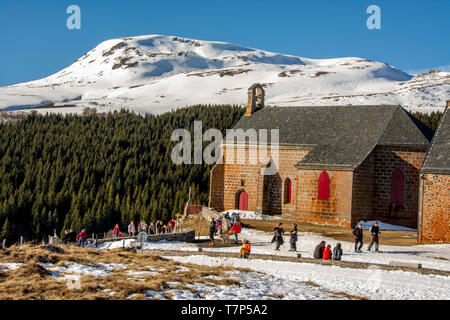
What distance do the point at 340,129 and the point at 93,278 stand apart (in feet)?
102

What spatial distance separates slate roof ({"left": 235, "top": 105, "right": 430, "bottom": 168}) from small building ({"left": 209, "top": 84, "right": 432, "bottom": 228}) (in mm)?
71

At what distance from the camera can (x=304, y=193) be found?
129 feet

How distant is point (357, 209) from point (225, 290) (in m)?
24.8

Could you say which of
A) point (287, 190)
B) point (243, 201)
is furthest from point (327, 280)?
point (243, 201)

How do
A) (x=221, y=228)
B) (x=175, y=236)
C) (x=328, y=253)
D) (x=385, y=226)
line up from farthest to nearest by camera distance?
(x=385, y=226), (x=221, y=228), (x=175, y=236), (x=328, y=253)

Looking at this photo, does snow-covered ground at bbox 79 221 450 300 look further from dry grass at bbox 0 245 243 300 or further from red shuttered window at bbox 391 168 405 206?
red shuttered window at bbox 391 168 405 206

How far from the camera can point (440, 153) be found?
31.6 m

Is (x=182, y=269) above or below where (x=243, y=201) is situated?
below

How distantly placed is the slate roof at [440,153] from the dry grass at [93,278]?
679 inches

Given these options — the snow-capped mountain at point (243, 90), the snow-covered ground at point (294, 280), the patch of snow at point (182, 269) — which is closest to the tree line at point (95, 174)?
the snow-covered ground at point (294, 280)

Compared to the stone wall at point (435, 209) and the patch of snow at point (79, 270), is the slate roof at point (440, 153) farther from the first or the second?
the patch of snow at point (79, 270)

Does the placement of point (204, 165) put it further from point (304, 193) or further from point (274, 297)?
point (274, 297)

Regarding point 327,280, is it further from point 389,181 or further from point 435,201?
point 389,181

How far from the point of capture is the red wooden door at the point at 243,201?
45.6 meters
